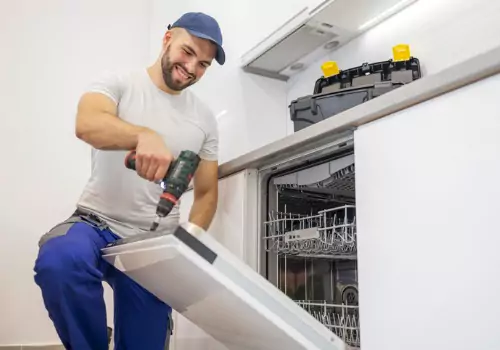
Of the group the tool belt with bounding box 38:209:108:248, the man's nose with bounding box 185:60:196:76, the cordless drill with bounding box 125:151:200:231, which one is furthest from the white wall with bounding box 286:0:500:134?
the tool belt with bounding box 38:209:108:248

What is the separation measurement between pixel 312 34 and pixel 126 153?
927mm

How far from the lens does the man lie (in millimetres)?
1399

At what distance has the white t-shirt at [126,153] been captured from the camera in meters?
1.69

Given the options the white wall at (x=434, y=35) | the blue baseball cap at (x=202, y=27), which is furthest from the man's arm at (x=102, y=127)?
the white wall at (x=434, y=35)

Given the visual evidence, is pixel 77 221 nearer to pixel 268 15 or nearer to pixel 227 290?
pixel 227 290

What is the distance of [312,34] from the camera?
214 cm

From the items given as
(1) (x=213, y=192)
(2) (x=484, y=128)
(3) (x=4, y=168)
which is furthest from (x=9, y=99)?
(2) (x=484, y=128)

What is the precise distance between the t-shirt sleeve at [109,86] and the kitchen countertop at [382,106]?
1.49ft

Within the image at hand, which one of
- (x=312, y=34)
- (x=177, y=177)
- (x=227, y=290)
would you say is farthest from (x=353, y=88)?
(x=227, y=290)

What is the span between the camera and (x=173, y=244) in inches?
40.3

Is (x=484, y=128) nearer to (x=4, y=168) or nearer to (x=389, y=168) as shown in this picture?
(x=389, y=168)

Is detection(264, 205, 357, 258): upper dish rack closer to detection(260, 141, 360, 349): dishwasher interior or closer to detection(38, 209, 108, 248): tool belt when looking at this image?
detection(260, 141, 360, 349): dishwasher interior

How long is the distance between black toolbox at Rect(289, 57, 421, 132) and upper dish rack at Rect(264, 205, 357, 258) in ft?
1.14

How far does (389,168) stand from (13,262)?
6.30 ft
